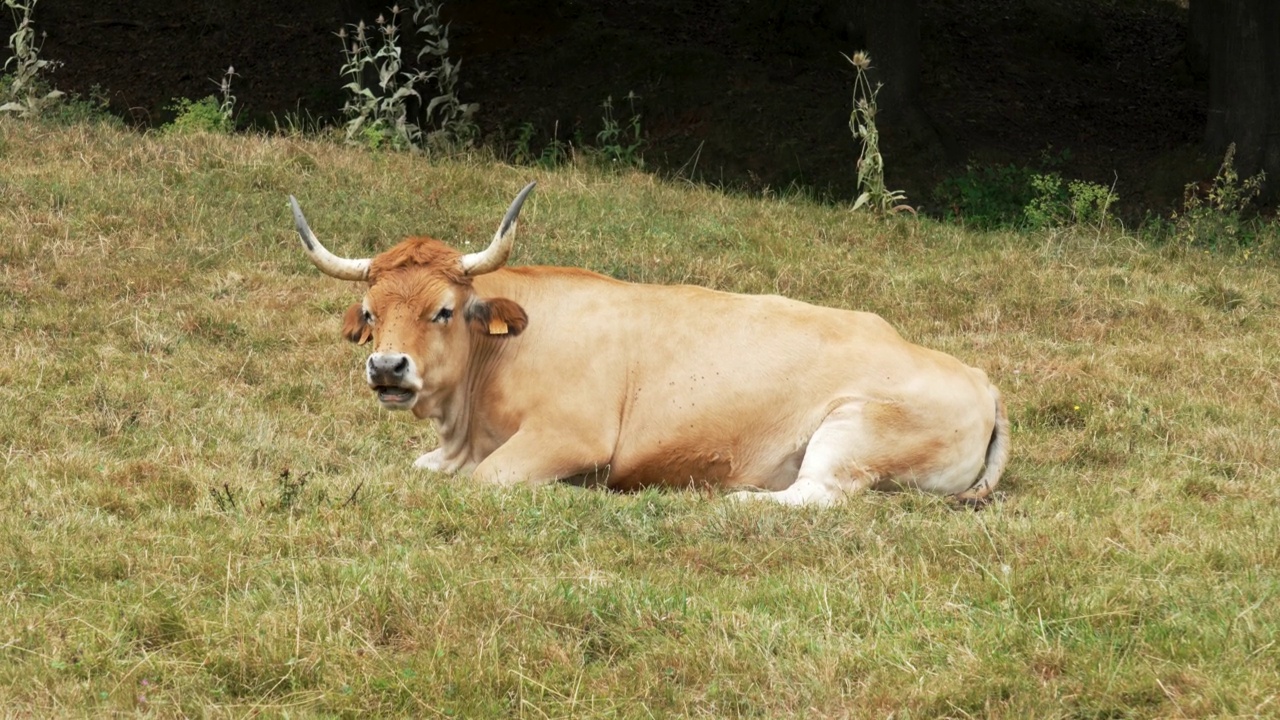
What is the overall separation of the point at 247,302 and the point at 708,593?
19.7 ft

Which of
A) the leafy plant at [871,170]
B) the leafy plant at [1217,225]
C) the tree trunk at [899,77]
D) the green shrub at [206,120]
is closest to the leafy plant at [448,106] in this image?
the green shrub at [206,120]

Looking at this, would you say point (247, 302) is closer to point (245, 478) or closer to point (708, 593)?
point (245, 478)

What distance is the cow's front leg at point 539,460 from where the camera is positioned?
24.2 feet

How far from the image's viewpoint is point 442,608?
5312 mm

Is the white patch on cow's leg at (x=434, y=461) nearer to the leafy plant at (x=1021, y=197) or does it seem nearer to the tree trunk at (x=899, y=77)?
the leafy plant at (x=1021, y=197)

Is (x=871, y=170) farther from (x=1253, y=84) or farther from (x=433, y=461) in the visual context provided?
(x=433, y=461)

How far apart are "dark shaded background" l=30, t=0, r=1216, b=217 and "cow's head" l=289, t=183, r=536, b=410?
27.2ft

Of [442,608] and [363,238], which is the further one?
[363,238]

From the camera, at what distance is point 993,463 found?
299 inches

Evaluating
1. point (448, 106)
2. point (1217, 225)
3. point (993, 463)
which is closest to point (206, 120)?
point (448, 106)

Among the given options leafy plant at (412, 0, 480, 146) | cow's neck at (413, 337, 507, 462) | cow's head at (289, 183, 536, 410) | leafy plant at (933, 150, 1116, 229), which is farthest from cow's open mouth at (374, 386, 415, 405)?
leafy plant at (412, 0, 480, 146)

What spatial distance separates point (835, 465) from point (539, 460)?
140cm

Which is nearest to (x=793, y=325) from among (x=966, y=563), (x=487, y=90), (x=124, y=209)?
(x=966, y=563)

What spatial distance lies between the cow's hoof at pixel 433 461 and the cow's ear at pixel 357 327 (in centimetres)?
66
